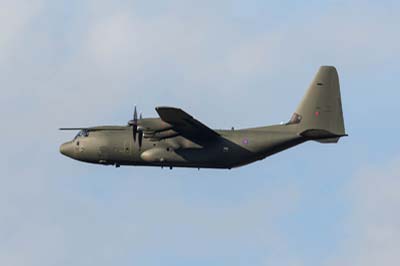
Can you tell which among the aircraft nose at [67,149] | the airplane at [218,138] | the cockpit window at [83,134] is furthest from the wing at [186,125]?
the aircraft nose at [67,149]

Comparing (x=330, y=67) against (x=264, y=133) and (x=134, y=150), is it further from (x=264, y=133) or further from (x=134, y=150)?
(x=134, y=150)

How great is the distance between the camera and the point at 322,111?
98750mm

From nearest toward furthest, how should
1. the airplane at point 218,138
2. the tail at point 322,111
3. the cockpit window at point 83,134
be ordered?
the airplane at point 218,138, the tail at point 322,111, the cockpit window at point 83,134

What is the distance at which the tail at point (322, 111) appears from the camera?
98.3m

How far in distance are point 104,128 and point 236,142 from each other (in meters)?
9.03

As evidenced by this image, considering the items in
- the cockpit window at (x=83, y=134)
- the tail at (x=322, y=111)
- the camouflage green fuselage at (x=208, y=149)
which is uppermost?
the tail at (x=322, y=111)

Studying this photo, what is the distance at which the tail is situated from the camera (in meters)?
98.3

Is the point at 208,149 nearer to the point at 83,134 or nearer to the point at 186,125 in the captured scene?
the point at 186,125

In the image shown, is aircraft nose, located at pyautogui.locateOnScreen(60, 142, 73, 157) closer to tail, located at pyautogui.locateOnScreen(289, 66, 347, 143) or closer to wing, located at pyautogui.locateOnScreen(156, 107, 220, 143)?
wing, located at pyautogui.locateOnScreen(156, 107, 220, 143)

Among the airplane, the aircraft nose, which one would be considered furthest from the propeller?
the aircraft nose

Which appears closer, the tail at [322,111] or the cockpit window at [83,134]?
the tail at [322,111]

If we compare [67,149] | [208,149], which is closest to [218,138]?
[208,149]

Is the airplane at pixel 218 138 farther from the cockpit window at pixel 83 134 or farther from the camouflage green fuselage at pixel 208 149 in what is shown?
the cockpit window at pixel 83 134

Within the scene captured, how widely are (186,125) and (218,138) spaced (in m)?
2.35
